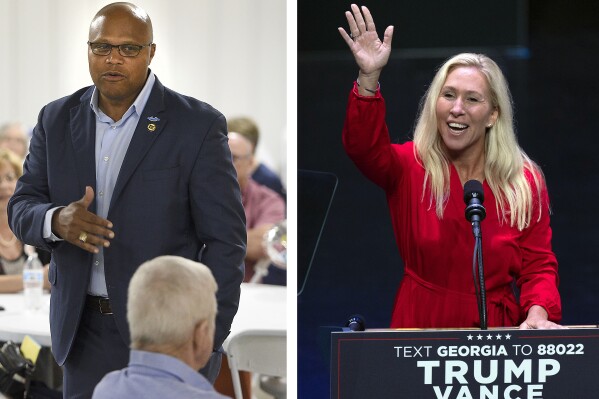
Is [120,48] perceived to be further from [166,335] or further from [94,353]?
[166,335]

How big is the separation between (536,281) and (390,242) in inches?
51.3

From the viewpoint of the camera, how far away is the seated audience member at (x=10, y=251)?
16.6 ft

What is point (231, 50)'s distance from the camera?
439cm

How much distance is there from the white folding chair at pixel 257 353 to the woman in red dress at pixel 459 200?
820mm

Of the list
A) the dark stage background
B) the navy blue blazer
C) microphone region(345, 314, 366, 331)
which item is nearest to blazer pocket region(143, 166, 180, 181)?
the navy blue blazer

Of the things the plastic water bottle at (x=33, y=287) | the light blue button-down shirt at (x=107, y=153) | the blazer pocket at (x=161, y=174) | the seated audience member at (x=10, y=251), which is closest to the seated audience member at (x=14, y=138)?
the seated audience member at (x=10, y=251)

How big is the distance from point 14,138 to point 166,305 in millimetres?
2538

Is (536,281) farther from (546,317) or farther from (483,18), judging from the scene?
(483,18)

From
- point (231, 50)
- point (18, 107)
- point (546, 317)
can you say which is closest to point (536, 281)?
point (546, 317)

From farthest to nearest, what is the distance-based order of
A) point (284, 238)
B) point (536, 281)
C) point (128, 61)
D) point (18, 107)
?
1. point (284, 238)
2. point (18, 107)
3. point (536, 281)
4. point (128, 61)

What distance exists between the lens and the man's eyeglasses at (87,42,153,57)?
10.8 feet

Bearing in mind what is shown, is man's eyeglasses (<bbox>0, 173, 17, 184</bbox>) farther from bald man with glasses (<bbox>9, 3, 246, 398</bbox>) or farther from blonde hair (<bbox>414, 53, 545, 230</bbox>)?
blonde hair (<bbox>414, 53, 545, 230</bbox>)

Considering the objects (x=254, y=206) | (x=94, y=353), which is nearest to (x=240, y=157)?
(x=254, y=206)

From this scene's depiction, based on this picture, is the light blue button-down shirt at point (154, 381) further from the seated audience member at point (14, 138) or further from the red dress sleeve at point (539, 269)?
the seated audience member at point (14, 138)
